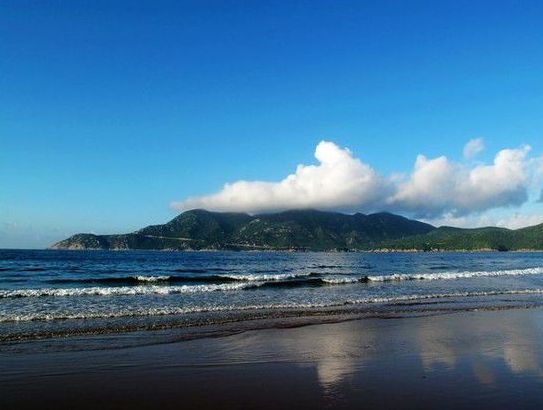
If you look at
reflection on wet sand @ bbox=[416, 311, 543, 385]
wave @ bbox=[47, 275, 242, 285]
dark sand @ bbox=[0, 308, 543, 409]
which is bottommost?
wave @ bbox=[47, 275, 242, 285]

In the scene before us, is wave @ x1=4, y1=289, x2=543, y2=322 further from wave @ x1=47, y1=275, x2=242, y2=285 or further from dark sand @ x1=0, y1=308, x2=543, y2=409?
wave @ x1=47, y1=275, x2=242, y2=285

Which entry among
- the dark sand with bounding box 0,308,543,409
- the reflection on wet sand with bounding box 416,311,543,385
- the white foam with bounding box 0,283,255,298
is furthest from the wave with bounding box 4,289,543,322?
the white foam with bounding box 0,283,255,298

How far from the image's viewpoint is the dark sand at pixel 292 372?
9.10m

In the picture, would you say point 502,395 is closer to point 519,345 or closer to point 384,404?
point 384,404

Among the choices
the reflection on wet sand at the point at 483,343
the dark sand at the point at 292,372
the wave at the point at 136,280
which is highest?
the dark sand at the point at 292,372

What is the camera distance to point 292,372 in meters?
11.3

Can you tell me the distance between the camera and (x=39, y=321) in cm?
1925

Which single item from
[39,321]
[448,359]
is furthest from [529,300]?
[39,321]

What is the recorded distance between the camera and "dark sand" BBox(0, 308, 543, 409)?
9102 millimetres

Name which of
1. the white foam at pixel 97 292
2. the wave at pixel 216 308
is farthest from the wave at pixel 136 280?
the wave at pixel 216 308

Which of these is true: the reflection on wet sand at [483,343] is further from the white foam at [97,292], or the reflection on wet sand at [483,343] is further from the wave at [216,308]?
the white foam at [97,292]

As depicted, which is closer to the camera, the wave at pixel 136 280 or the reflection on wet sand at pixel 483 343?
the reflection on wet sand at pixel 483 343

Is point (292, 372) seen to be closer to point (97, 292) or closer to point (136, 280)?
point (97, 292)

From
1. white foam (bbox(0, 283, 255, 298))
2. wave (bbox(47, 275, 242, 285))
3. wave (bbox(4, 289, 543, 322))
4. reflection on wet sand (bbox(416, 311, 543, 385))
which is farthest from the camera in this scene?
wave (bbox(47, 275, 242, 285))
